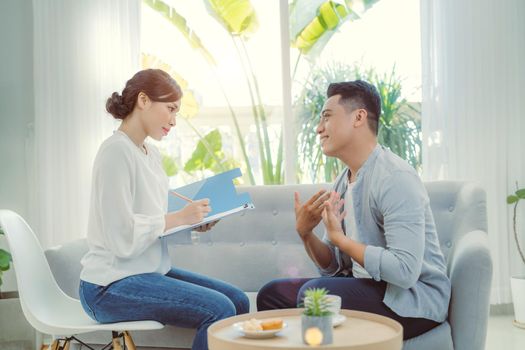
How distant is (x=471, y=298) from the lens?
2.14 metres

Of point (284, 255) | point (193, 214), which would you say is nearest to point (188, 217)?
point (193, 214)

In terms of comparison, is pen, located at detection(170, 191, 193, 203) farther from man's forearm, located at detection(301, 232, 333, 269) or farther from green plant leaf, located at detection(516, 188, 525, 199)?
green plant leaf, located at detection(516, 188, 525, 199)

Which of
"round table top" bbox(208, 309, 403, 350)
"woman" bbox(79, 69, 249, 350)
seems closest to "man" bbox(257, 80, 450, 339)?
"round table top" bbox(208, 309, 403, 350)

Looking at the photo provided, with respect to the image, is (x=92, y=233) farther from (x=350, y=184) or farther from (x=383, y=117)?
(x=383, y=117)

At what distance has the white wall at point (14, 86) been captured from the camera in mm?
4398

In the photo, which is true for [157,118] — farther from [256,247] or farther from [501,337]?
[501,337]

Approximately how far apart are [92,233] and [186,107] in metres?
2.56

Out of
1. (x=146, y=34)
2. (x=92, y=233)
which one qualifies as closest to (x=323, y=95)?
(x=146, y=34)

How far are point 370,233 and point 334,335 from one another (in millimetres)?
568

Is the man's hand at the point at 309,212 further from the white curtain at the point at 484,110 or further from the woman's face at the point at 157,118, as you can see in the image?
the white curtain at the point at 484,110

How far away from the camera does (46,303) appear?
7.54ft

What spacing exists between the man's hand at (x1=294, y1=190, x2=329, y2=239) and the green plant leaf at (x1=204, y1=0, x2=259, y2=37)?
237cm

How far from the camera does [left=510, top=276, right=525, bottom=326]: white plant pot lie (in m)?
3.65

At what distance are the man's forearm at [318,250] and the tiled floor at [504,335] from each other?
137 cm
